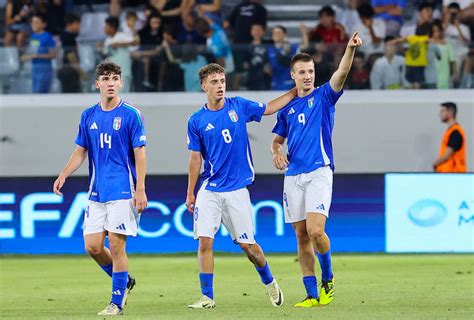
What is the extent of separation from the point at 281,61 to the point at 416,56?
210cm

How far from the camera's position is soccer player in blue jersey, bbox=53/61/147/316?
10055mm

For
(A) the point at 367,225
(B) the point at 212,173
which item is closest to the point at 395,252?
(A) the point at 367,225

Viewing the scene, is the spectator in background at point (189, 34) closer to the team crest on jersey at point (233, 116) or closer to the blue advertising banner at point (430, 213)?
the blue advertising banner at point (430, 213)

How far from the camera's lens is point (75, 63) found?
765 inches

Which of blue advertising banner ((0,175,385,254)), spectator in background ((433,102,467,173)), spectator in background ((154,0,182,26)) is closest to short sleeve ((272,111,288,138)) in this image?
blue advertising banner ((0,175,385,254))

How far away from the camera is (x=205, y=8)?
830 inches

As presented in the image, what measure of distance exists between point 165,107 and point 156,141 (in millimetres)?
667

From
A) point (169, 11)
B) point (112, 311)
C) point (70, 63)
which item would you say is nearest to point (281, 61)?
point (169, 11)

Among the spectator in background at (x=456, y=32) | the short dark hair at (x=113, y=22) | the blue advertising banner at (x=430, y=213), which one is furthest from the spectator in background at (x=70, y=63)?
the spectator in background at (x=456, y=32)

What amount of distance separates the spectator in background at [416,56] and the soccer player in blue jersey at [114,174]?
9.62m

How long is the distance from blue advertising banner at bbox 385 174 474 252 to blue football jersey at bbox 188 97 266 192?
7393 mm

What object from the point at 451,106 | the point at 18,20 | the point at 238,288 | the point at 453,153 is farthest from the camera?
the point at 18,20

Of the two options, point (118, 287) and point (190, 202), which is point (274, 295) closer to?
point (190, 202)

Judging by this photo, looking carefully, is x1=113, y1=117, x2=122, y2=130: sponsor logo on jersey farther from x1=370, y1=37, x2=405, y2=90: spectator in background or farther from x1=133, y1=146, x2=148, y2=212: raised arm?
x1=370, y1=37, x2=405, y2=90: spectator in background
